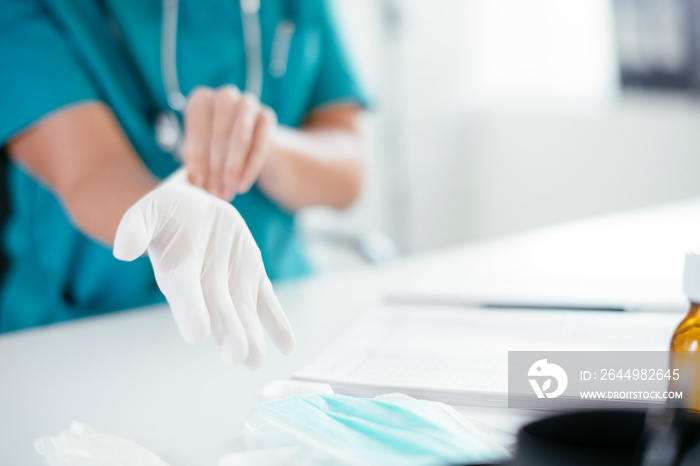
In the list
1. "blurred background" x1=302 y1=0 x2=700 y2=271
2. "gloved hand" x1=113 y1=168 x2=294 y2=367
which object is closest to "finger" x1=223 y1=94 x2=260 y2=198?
"gloved hand" x1=113 y1=168 x2=294 y2=367

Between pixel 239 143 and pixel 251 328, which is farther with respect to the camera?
pixel 239 143

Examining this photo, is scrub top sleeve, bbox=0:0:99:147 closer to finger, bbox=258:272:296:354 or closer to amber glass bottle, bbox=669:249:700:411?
finger, bbox=258:272:296:354

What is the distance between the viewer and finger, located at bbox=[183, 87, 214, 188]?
0.57m

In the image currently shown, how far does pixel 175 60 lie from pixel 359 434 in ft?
2.17

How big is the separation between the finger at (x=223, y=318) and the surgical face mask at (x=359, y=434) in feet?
0.13

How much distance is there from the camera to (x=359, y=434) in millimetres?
383

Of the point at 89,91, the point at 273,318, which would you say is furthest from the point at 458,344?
the point at 89,91

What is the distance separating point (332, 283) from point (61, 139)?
0.37 meters

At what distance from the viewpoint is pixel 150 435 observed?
442 millimetres

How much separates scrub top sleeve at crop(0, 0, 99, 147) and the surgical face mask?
1.75 feet

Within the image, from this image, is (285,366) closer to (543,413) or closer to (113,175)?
(543,413)

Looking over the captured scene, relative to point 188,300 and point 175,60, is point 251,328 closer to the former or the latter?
point 188,300


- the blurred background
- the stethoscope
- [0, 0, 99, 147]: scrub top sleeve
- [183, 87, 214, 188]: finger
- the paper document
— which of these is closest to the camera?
the paper document

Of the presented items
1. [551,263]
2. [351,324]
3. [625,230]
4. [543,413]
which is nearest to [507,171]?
[625,230]
